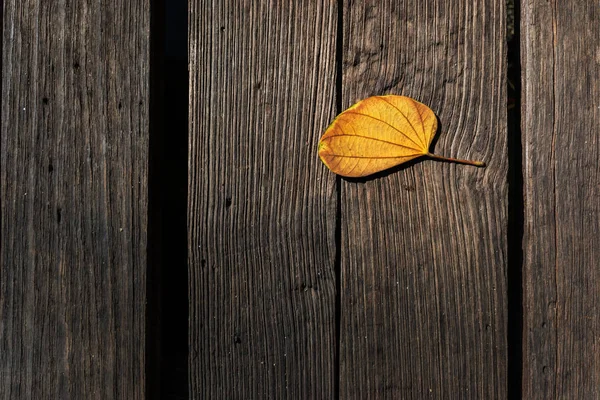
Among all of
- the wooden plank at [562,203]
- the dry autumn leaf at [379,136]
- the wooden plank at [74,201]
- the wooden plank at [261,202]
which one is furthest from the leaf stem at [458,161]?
the wooden plank at [74,201]

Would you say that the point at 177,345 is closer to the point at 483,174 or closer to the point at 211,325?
the point at 211,325

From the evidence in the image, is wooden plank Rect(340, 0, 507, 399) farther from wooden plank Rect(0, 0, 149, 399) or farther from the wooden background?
wooden plank Rect(0, 0, 149, 399)

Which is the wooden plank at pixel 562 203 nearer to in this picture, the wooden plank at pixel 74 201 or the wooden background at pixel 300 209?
the wooden background at pixel 300 209

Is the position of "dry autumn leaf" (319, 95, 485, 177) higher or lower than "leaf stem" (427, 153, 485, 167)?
higher

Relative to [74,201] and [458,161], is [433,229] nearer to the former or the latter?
[458,161]

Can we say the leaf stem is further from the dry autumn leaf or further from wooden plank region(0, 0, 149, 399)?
wooden plank region(0, 0, 149, 399)

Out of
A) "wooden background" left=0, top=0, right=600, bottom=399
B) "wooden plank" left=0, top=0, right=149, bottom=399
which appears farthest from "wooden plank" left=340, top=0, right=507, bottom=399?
"wooden plank" left=0, top=0, right=149, bottom=399

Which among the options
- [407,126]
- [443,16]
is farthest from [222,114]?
[443,16]
